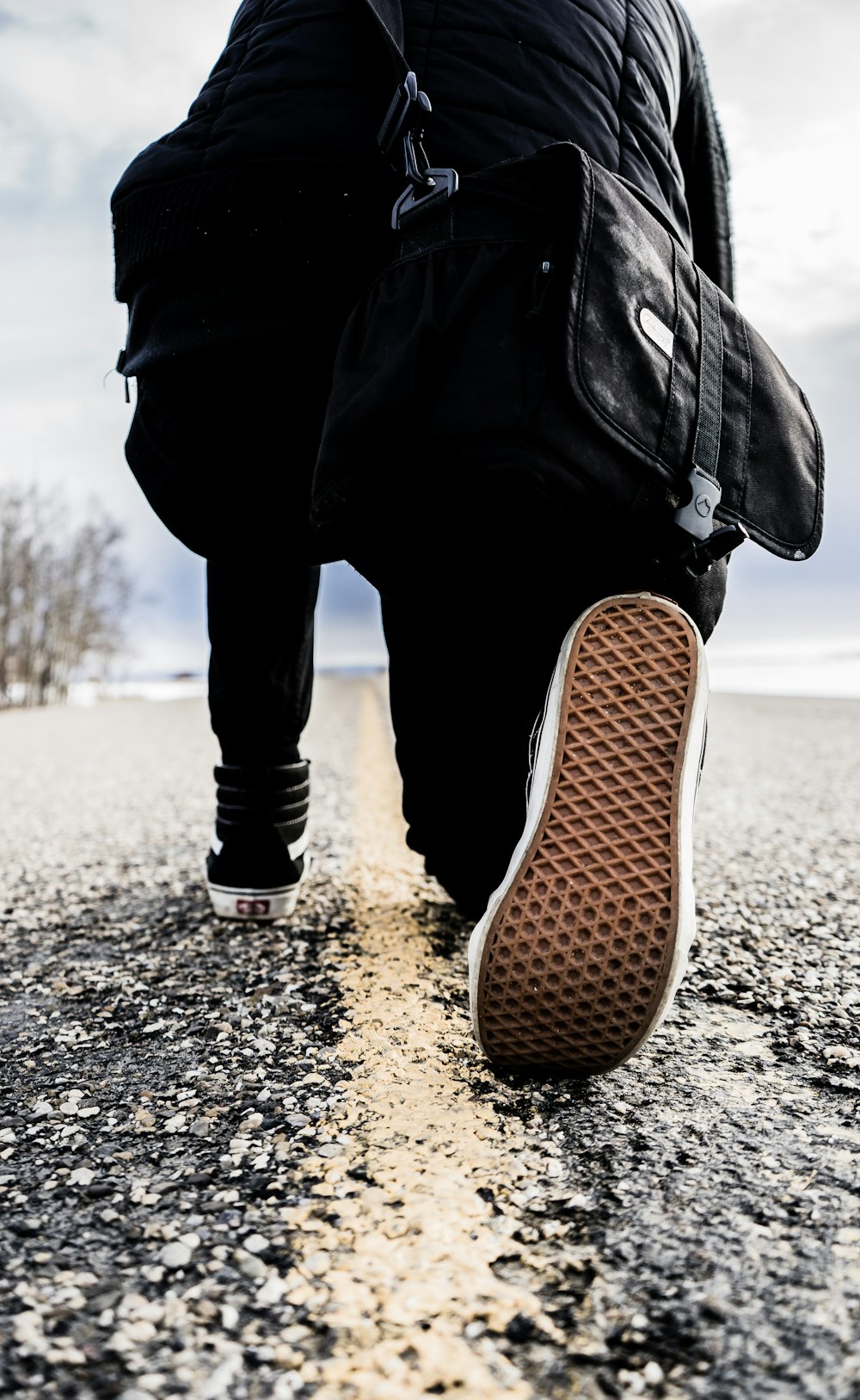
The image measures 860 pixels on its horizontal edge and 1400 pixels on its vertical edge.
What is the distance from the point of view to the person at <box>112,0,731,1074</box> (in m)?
1.00

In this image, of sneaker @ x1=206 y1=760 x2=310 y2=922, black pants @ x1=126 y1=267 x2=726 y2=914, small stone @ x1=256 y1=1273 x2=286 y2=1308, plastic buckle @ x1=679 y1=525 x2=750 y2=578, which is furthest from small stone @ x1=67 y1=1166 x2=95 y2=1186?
plastic buckle @ x1=679 y1=525 x2=750 y2=578

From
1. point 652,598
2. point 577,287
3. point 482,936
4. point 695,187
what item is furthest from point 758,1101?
point 695,187

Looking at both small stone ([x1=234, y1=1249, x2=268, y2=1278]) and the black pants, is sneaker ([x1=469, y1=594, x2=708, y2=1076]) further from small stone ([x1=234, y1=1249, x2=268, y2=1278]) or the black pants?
small stone ([x1=234, y1=1249, x2=268, y2=1278])

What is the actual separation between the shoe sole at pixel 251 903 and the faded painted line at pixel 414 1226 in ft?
1.55

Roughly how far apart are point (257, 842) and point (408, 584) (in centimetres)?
77

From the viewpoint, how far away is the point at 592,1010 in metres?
0.97

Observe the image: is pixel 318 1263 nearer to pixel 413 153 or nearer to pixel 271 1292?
pixel 271 1292

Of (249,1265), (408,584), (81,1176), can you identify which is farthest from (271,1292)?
(408,584)

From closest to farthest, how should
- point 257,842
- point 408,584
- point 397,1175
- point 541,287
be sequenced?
point 397,1175
point 541,287
point 408,584
point 257,842

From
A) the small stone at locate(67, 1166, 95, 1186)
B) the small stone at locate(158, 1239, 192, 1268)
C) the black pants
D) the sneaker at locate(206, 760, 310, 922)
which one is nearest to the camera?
the small stone at locate(158, 1239, 192, 1268)

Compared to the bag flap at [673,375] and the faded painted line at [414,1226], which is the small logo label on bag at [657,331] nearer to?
the bag flap at [673,375]

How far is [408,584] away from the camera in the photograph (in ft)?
3.99

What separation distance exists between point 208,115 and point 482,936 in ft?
3.98

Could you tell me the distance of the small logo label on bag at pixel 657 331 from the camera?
109cm
